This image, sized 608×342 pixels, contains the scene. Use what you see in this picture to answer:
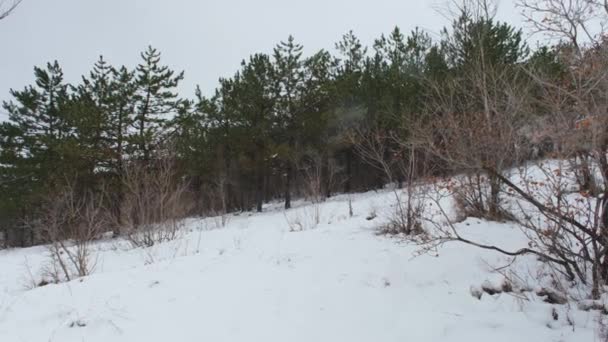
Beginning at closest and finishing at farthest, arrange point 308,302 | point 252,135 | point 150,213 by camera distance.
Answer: point 308,302, point 150,213, point 252,135

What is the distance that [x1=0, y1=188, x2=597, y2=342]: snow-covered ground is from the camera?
3.06 m

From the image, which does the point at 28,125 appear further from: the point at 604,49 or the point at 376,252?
the point at 604,49

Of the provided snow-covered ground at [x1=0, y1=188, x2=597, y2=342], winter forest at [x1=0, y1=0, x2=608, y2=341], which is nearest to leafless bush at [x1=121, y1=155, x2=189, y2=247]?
winter forest at [x1=0, y1=0, x2=608, y2=341]

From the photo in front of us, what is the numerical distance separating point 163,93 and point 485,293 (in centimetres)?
1619

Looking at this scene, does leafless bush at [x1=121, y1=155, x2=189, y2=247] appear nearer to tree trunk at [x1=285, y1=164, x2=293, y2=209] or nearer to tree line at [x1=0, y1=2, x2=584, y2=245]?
tree line at [x1=0, y1=2, x2=584, y2=245]

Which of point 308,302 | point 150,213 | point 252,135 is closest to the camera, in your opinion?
point 308,302

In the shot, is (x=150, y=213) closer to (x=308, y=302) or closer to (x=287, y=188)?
(x=308, y=302)

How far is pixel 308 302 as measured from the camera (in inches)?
144

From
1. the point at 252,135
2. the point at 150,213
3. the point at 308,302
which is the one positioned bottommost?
the point at 308,302

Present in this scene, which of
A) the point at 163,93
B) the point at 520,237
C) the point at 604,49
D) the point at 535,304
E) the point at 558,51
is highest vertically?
the point at 163,93

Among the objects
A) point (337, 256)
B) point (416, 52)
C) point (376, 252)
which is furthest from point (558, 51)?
point (416, 52)

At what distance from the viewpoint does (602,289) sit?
3.23m

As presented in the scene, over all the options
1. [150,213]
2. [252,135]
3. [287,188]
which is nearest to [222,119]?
[252,135]

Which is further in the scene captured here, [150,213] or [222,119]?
[222,119]
